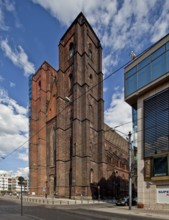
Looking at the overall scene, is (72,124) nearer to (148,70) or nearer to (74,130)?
(74,130)

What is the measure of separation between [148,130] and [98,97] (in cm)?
3538

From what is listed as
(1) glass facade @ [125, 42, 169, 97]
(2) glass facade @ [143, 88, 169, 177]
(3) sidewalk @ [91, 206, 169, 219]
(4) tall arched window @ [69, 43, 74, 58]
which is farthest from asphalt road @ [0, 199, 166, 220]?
(4) tall arched window @ [69, 43, 74, 58]

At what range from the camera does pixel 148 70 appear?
2847 centimetres

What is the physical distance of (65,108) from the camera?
59.6 metres

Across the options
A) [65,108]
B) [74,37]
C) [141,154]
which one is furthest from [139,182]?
[74,37]

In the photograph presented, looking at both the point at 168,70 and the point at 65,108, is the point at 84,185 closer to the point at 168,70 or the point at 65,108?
the point at 65,108

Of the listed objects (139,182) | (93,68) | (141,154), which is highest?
(93,68)

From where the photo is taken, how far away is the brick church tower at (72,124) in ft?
173

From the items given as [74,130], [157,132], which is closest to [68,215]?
[157,132]

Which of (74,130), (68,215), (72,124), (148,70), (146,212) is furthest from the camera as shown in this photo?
(72,124)

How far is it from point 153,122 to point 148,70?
5.76 meters

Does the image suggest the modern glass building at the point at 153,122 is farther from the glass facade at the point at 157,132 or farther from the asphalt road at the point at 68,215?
the asphalt road at the point at 68,215

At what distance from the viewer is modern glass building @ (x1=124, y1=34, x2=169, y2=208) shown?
25094 mm

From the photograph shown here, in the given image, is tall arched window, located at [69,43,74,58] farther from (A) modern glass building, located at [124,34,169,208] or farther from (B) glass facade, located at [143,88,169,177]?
(B) glass facade, located at [143,88,169,177]
